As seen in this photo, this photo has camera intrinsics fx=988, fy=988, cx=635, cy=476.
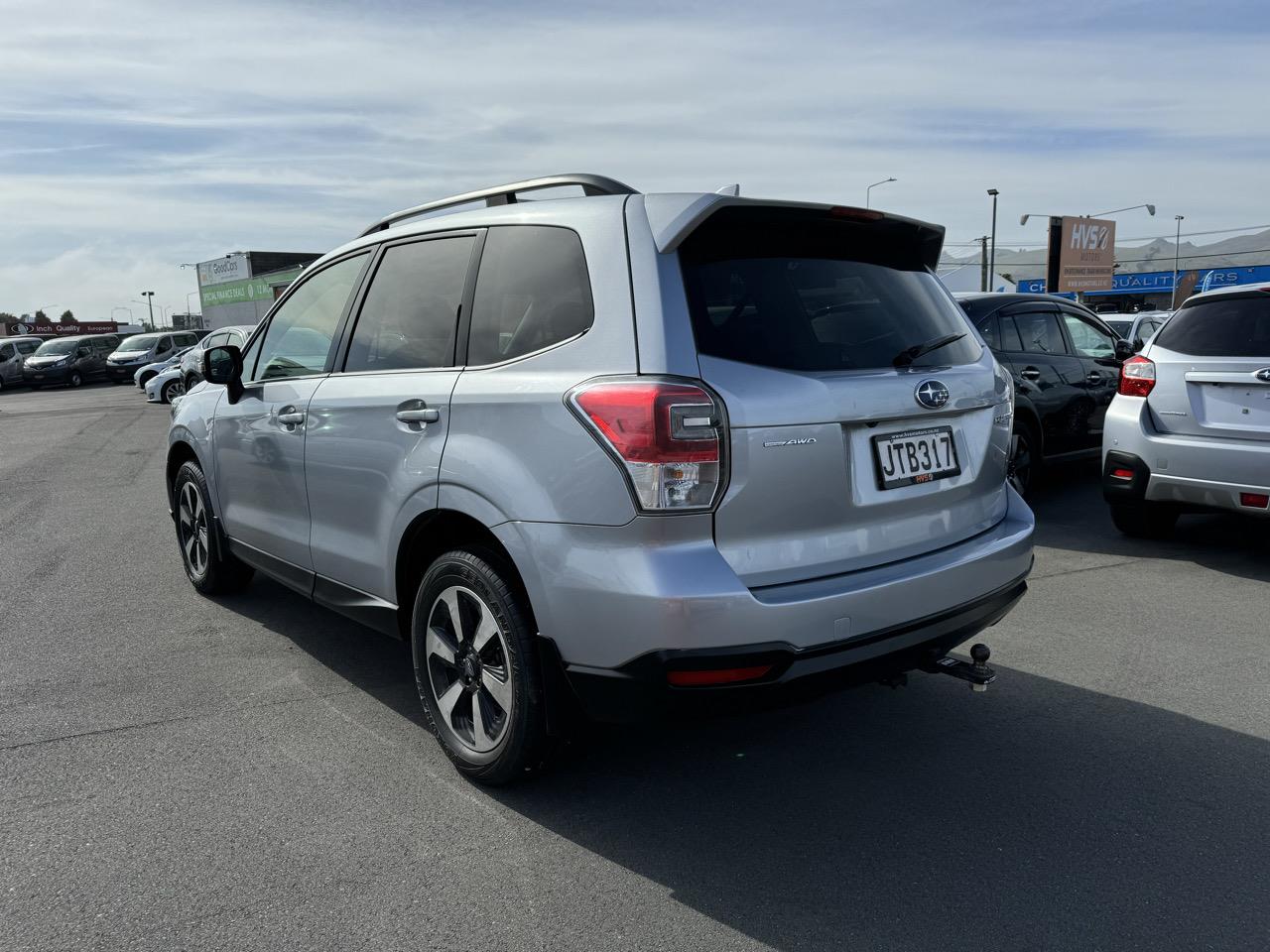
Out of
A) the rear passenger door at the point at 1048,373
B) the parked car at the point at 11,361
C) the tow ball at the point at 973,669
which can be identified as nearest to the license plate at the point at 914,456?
the tow ball at the point at 973,669

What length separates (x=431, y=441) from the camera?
3.21m

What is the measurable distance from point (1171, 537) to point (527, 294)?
5.49m

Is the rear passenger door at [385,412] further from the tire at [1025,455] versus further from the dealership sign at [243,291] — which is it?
the dealership sign at [243,291]

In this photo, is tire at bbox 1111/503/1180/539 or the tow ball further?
tire at bbox 1111/503/1180/539

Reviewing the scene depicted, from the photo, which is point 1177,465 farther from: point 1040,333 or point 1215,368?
point 1040,333

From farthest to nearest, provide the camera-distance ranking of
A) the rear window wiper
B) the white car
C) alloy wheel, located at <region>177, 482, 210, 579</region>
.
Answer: the white car < alloy wheel, located at <region>177, 482, 210, 579</region> < the rear window wiper

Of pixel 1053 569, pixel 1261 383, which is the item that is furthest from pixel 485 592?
pixel 1261 383

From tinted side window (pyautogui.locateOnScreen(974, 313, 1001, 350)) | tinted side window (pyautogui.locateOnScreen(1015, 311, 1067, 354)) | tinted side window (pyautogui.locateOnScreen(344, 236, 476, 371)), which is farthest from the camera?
tinted side window (pyautogui.locateOnScreen(1015, 311, 1067, 354))

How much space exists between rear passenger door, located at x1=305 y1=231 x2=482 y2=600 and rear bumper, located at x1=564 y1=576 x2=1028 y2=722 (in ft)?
3.02

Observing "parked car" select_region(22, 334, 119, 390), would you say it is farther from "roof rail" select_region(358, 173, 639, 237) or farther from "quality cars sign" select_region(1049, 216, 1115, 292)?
"quality cars sign" select_region(1049, 216, 1115, 292)

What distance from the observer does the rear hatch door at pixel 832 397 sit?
2.63 meters

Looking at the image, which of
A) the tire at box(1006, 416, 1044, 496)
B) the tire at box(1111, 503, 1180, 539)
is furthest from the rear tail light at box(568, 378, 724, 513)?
the tire at box(1006, 416, 1044, 496)

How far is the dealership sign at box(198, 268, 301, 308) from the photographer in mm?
48156

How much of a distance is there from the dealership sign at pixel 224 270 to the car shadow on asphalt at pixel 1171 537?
175 ft
